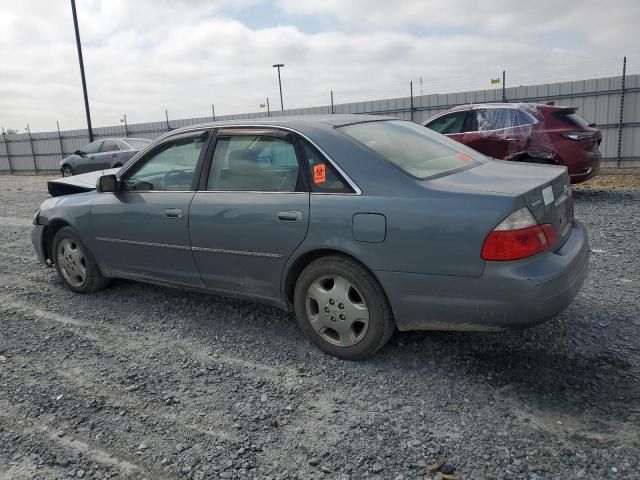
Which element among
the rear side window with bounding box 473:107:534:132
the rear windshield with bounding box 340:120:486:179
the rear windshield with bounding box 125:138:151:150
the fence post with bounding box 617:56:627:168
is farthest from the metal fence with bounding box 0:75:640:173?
the rear windshield with bounding box 340:120:486:179

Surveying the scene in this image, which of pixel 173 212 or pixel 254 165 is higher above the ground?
pixel 254 165

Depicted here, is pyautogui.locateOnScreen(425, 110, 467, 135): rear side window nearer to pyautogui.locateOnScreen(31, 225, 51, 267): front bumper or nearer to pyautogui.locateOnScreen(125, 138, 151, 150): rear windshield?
pyautogui.locateOnScreen(31, 225, 51, 267): front bumper

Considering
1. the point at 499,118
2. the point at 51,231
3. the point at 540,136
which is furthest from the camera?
the point at 499,118

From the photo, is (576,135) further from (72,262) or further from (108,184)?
(72,262)

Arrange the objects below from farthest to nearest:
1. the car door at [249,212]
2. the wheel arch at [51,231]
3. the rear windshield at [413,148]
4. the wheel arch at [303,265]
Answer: the wheel arch at [51,231]
the car door at [249,212]
the rear windshield at [413,148]
the wheel arch at [303,265]

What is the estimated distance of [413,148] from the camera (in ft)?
12.0

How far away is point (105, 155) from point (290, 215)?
49.3 feet

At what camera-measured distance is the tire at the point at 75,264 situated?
4.86 metres

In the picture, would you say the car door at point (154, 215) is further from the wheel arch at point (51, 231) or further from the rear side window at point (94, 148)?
the rear side window at point (94, 148)

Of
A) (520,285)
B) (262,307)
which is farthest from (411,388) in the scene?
(262,307)

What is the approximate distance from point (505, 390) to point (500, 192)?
3.60ft

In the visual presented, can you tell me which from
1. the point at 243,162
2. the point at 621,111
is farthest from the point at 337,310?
the point at 621,111

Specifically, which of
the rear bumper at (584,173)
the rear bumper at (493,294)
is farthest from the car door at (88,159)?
the rear bumper at (493,294)

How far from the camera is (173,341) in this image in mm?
3924
